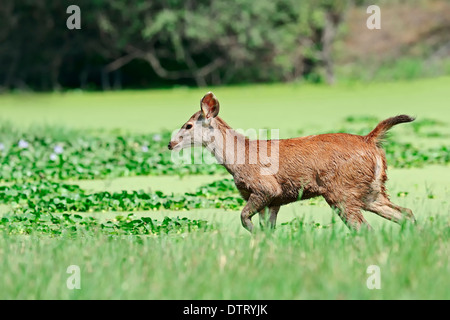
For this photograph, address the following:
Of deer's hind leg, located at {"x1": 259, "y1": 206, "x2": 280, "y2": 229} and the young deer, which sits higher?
the young deer

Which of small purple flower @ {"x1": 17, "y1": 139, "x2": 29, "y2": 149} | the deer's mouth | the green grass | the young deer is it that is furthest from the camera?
small purple flower @ {"x1": 17, "y1": 139, "x2": 29, "y2": 149}

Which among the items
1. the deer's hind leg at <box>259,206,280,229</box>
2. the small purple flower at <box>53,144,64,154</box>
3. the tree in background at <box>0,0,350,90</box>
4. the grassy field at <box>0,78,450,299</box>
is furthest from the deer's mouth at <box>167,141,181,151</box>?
the tree in background at <box>0,0,350,90</box>

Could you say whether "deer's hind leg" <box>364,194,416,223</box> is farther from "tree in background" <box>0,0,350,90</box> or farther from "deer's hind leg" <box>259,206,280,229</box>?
"tree in background" <box>0,0,350,90</box>

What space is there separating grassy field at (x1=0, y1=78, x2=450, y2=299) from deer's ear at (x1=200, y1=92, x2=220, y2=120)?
2.38ft

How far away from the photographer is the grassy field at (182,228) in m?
4.74

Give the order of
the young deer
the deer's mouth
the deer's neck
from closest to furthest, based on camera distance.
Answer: the young deer → the deer's neck → the deer's mouth

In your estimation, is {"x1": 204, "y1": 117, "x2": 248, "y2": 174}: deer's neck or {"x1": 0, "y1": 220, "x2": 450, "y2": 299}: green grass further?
{"x1": 204, "y1": 117, "x2": 248, "y2": 174}: deer's neck

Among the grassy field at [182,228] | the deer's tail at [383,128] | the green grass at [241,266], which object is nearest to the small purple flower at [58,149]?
the grassy field at [182,228]

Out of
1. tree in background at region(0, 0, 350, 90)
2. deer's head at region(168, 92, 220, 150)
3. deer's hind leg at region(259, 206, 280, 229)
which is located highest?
tree in background at region(0, 0, 350, 90)

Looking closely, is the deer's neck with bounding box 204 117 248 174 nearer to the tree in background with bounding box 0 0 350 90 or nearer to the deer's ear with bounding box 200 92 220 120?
the deer's ear with bounding box 200 92 220 120

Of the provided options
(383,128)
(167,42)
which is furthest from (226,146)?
(167,42)

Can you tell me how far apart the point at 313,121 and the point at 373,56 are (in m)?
9.20

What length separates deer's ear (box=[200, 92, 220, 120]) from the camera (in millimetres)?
6078
